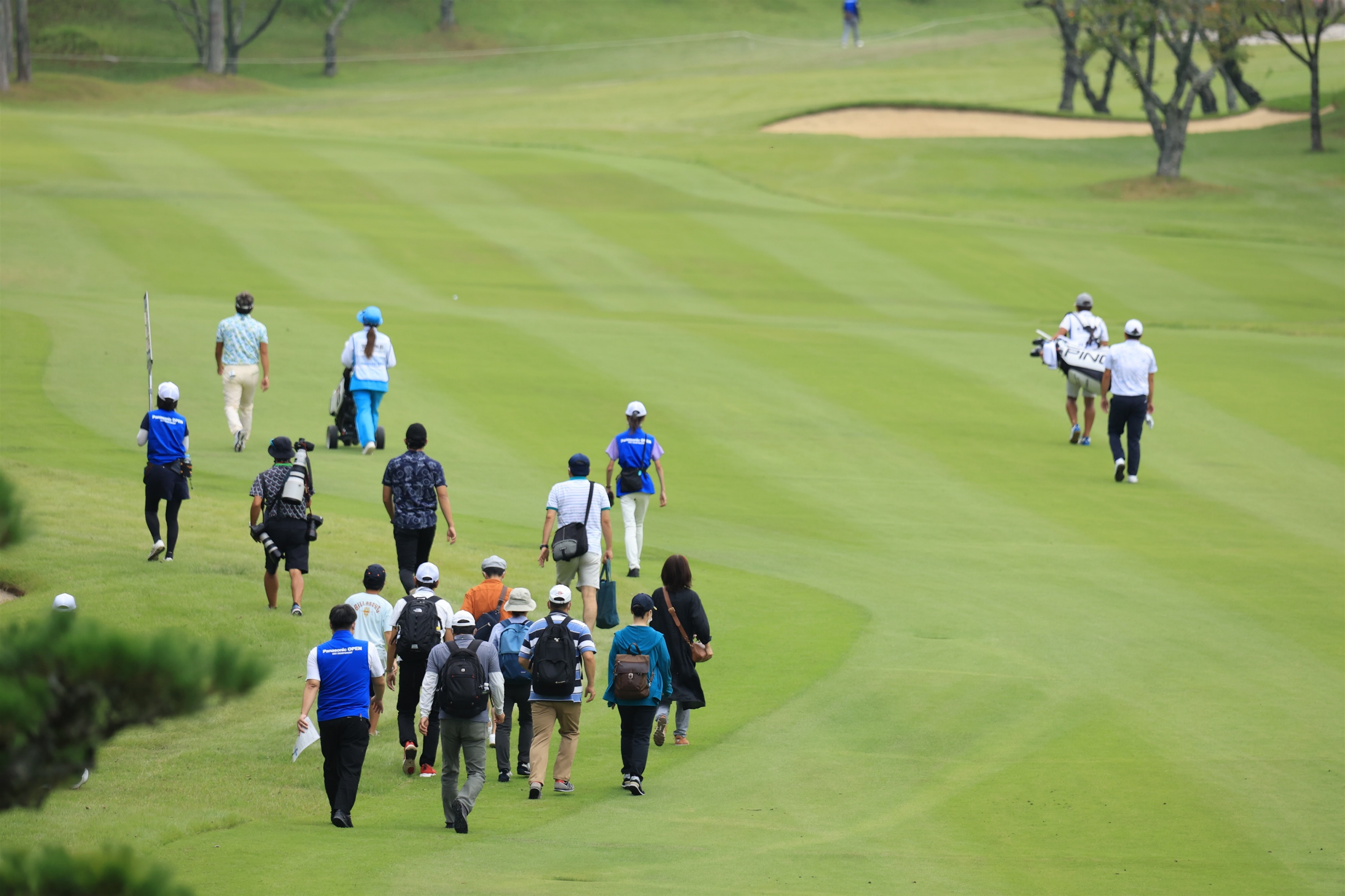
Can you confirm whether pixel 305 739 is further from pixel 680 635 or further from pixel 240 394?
pixel 240 394

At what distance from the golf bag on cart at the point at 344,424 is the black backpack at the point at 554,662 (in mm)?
10994

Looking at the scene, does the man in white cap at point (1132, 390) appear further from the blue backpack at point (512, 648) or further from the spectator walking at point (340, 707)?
the spectator walking at point (340, 707)

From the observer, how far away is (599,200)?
142 ft

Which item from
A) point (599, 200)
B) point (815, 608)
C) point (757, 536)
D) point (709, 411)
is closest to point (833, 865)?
point (815, 608)

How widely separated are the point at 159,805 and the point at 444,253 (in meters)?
27.0

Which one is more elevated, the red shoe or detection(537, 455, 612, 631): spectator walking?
detection(537, 455, 612, 631): spectator walking

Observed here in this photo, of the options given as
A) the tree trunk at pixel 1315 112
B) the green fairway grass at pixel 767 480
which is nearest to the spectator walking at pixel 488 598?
the green fairway grass at pixel 767 480

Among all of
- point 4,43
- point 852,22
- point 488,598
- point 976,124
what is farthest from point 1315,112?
point 4,43

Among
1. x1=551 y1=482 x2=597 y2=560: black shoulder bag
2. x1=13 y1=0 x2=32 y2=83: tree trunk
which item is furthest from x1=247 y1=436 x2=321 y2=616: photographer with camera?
x1=13 y1=0 x2=32 y2=83: tree trunk

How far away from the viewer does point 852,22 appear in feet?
272

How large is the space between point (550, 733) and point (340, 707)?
170 cm

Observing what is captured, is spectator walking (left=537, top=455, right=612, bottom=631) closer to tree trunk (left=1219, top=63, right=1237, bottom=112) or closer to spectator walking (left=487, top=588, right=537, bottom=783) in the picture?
spectator walking (left=487, top=588, right=537, bottom=783)

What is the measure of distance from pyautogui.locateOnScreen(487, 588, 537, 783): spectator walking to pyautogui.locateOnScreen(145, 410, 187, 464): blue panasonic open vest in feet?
17.6

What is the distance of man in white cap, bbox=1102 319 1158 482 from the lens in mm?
22031
